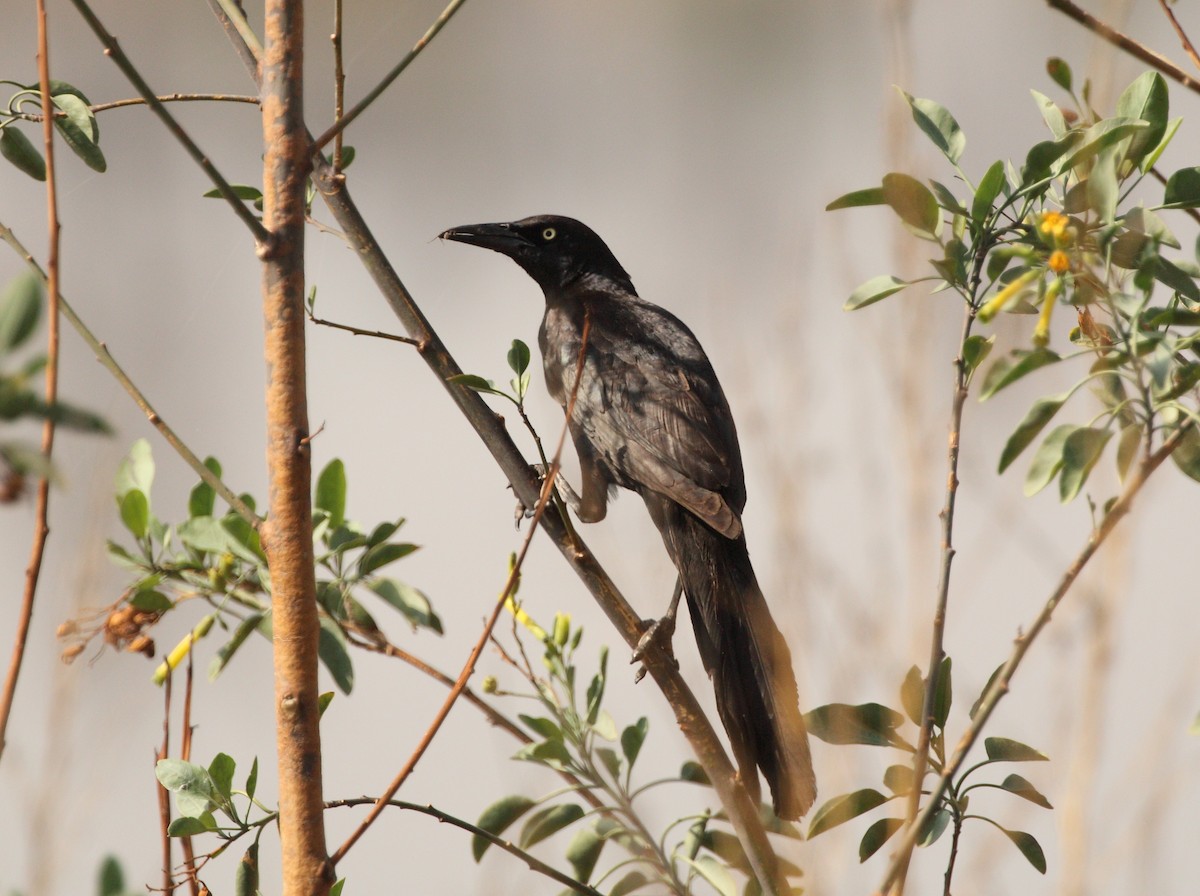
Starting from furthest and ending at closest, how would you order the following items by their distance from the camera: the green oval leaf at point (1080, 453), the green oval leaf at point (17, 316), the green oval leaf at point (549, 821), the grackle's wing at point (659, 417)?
the grackle's wing at point (659, 417), the green oval leaf at point (549, 821), the green oval leaf at point (1080, 453), the green oval leaf at point (17, 316)

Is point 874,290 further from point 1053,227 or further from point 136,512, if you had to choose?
point 136,512

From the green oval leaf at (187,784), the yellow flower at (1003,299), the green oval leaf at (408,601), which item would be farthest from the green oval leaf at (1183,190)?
the green oval leaf at (187,784)

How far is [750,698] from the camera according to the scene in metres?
2.61

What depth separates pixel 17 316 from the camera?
746mm

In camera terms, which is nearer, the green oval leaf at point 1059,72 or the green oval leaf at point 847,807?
the green oval leaf at point 1059,72

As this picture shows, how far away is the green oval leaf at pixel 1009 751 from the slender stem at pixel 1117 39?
849 mm

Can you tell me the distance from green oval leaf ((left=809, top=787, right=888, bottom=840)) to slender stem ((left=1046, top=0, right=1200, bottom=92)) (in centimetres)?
94

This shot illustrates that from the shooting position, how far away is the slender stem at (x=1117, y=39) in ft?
3.79

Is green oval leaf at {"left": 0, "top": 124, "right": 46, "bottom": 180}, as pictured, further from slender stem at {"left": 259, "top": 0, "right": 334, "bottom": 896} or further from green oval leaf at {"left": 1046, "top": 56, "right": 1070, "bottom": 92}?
green oval leaf at {"left": 1046, "top": 56, "right": 1070, "bottom": 92}

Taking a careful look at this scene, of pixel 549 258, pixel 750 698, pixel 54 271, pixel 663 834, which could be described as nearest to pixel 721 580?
pixel 750 698

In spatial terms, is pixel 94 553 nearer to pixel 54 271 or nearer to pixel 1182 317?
pixel 54 271

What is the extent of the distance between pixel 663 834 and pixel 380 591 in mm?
583

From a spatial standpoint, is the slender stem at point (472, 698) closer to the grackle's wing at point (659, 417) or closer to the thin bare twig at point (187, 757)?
the thin bare twig at point (187, 757)

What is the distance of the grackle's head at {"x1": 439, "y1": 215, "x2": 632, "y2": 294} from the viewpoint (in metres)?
4.07
